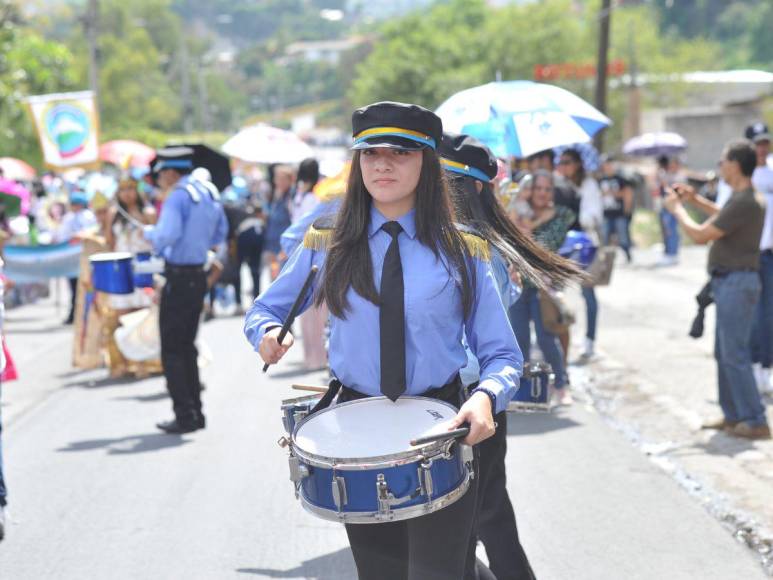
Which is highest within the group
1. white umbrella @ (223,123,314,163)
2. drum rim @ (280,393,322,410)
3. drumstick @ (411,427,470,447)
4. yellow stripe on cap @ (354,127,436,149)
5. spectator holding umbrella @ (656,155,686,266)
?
yellow stripe on cap @ (354,127,436,149)

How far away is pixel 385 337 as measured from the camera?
380cm

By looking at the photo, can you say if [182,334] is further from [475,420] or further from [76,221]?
[76,221]

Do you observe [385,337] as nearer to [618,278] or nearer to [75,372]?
[75,372]

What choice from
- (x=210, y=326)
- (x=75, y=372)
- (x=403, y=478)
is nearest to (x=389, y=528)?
(x=403, y=478)

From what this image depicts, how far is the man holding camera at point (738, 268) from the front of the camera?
8164mm

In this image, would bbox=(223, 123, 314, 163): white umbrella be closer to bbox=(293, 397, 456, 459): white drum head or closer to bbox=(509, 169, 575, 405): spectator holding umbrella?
bbox=(509, 169, 575, 405): spectator holding umbrella

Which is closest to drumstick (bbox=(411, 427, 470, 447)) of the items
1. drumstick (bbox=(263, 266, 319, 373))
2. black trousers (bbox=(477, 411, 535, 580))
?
drumstick (bbox=(263, 266, 319, 373))

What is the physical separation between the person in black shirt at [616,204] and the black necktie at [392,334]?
18593 millimetres

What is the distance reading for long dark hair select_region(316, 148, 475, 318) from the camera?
388 centimetres

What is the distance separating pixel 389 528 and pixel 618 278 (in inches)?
664

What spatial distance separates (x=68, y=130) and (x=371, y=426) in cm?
1340

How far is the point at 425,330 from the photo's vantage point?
3.85m

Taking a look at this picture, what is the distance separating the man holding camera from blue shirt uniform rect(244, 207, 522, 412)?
4.37 metres

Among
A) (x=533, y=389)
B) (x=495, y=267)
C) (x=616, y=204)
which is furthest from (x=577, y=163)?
(x=616, y=204)
